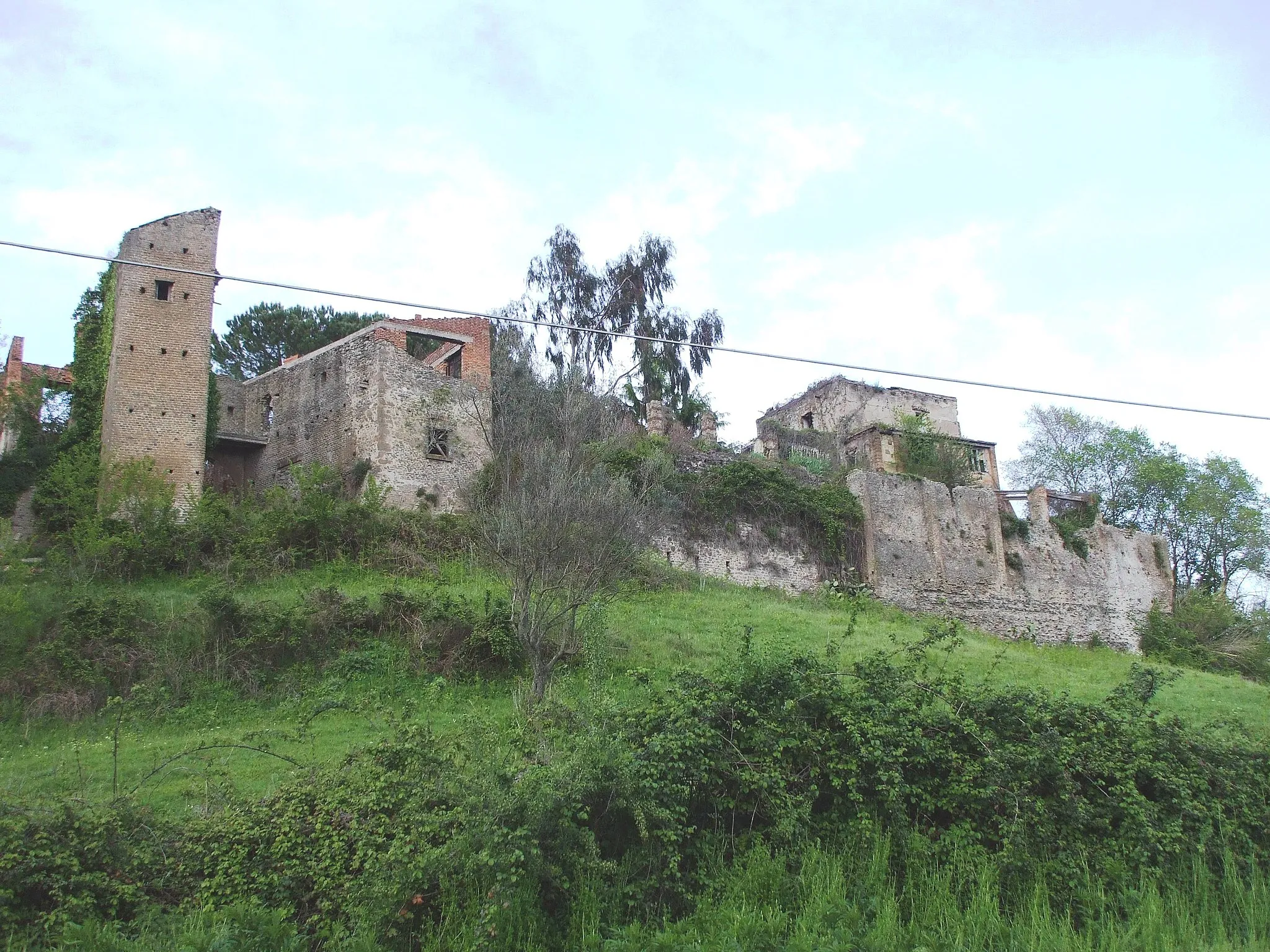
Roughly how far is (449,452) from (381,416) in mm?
2098

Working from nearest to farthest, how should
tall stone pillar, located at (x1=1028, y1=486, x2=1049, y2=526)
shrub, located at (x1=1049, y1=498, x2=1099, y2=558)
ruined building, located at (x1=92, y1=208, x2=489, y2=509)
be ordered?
ruined building, located at (x1=92, y1=208, x2=489, y2=509), tall stone pillar, located at (x1=1028, y1=486, x2=1049, y2=526), shrub, located at (x1=1049, y1=498, x2=1099, y2=558)

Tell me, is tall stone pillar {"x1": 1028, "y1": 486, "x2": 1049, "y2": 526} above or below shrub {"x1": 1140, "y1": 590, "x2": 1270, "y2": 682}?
above

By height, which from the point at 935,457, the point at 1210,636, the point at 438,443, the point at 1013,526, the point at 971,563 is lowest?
the point at 1210,636

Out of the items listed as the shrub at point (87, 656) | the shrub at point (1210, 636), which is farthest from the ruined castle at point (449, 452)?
the shrub at point (87, 656)

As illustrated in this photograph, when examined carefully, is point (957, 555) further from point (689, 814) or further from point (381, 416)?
point (689, 814)

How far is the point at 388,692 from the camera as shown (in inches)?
597

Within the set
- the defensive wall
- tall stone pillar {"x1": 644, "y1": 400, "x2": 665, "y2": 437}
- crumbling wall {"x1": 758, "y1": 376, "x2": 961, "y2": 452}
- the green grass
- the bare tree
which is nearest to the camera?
the green grass

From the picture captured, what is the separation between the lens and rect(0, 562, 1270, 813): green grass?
10391 mm

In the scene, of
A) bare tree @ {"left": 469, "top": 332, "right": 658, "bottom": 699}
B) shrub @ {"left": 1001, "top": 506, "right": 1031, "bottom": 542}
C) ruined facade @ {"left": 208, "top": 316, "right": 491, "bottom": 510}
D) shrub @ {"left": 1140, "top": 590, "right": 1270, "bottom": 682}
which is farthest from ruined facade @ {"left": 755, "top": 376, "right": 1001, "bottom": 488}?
bare tree @ {"left": 469, "top": 332, "right": 658, "bottom": 699}

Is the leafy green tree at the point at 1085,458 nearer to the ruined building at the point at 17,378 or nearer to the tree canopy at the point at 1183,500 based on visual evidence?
the tree canopy at the point at 1183,500

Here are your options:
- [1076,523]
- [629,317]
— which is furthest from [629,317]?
[1076,523]

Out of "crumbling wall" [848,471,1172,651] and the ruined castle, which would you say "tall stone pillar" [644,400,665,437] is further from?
"crumbling wall" [848,471,1172,651]

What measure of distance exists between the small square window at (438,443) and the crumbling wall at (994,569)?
12.3 metres

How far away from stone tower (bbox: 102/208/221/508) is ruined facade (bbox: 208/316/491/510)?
240 centimetres
